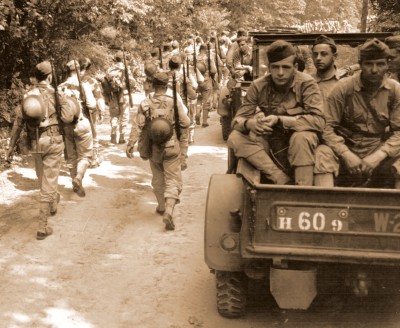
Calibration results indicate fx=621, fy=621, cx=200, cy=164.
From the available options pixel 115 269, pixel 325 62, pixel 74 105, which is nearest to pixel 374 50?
pixel 325 62

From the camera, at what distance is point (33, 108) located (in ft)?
23.4

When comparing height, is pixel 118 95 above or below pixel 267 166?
below

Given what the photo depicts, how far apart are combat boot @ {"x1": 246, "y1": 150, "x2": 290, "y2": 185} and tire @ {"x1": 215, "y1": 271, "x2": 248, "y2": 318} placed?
0.83 meters

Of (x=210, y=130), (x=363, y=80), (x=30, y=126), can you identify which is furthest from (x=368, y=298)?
(x=210, y=130)

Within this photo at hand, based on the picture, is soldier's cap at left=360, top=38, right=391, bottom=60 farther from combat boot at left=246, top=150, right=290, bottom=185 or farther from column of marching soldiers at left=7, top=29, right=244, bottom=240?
column of marching soldiers at left=7, top=29, right=244, bottom=240

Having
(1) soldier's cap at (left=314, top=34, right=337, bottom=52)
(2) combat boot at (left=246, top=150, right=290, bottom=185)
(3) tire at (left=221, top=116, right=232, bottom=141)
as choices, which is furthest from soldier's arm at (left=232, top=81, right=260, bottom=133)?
(3) tire at (left=221, top=116, right=232, bottom=141)

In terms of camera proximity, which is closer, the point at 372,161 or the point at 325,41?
the point at 372,161

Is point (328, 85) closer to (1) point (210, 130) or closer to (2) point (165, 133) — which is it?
(2) point (165, 133)

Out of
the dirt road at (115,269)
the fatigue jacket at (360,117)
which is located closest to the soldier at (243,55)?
the dirt road at (115,269)

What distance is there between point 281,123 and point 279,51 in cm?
61

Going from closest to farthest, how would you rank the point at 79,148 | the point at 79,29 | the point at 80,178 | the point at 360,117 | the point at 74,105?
the point at 360,117 → the point at 74,105 → the point at 80,178 → the point at 79,148 → the point at 79,29

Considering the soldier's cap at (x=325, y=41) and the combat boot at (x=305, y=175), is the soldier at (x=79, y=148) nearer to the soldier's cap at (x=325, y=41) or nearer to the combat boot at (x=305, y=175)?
the soldier's cap at (x=325, y=41)

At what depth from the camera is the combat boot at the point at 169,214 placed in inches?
296

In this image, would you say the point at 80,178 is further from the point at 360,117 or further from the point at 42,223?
the point at 360,117
